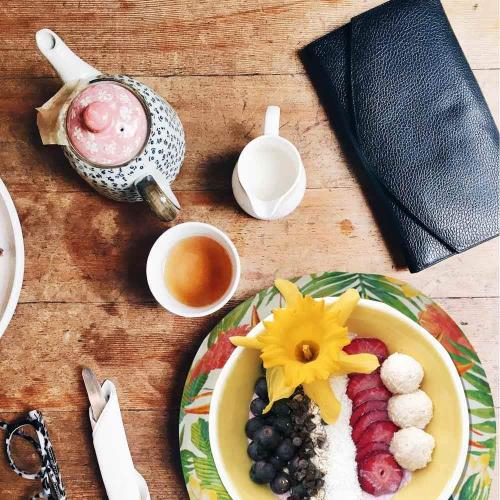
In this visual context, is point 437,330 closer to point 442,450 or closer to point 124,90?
point 442,450

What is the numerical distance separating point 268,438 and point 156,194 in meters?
0.34

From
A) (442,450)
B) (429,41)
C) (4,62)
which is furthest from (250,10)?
(442,450)

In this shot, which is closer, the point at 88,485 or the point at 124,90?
the point at 124,90

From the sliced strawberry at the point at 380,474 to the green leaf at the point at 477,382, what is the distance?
14 centimetres

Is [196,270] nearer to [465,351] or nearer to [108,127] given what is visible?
[108,127]

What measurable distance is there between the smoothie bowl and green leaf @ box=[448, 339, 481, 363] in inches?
1.9

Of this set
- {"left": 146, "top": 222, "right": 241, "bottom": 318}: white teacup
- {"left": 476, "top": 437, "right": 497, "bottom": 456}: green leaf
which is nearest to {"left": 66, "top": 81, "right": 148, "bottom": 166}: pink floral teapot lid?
{"left": 146, "top": 222, "right": 241, "bottom": 318}: white teacup

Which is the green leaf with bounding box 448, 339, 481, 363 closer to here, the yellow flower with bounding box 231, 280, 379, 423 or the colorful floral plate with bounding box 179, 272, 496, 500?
the colorful floral plate with bounding box 179, 272, 496, 500

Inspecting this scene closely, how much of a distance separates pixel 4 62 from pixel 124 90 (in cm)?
28

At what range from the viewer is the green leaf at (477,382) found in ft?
2.87

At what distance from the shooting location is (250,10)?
37.8 inches

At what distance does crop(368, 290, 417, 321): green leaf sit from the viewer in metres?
0.89

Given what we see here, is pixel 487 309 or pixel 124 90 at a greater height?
pixel 124 90

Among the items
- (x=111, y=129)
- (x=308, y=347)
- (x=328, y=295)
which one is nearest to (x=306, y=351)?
(x=308, y=347)
